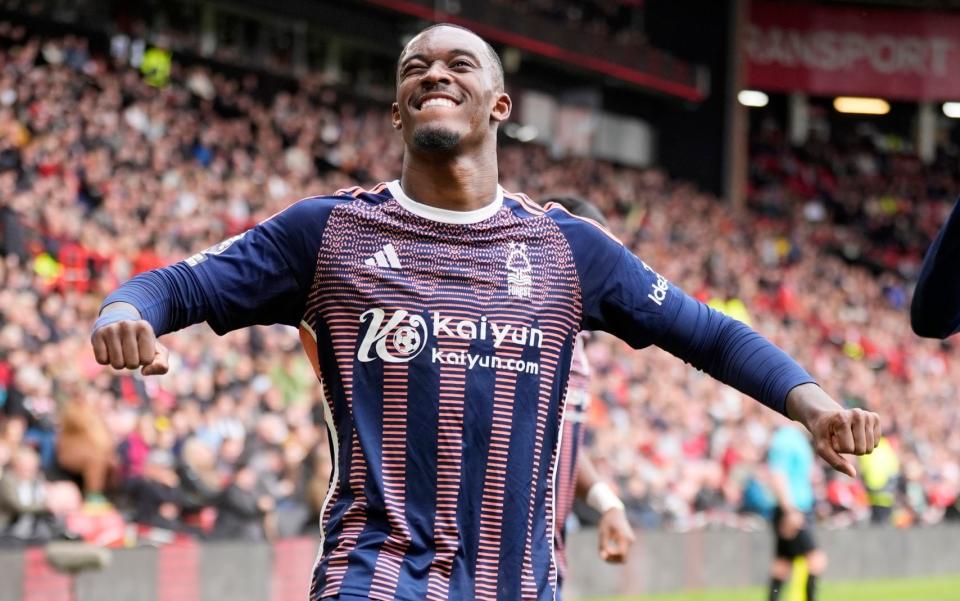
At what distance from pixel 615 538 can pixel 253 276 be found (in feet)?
9.94

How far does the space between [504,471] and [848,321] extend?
28.2m

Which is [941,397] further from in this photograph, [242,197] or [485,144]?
[485,144]

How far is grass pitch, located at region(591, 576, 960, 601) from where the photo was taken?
17.5 metres

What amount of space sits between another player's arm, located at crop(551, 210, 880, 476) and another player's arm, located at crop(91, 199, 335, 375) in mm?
692

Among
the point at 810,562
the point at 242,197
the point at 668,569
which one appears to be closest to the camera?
the point at 810,562

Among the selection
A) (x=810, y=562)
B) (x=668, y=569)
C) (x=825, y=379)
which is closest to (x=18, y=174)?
(x=668, y=569)

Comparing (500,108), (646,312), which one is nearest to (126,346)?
(500,108)

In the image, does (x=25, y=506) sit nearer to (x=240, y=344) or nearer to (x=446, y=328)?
(x=240, y=344)

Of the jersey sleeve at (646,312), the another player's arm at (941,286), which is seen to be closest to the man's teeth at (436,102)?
the jersey sleeve at (646,312)

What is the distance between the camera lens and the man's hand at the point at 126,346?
3787mm

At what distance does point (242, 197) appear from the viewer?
66.6 feet

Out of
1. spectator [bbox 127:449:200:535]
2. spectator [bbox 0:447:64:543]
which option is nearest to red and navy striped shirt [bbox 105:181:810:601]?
spectator [bbox 0:447:64:543]

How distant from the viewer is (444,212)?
14.9 ft

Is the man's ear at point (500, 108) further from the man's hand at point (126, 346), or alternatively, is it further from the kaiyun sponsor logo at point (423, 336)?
the man's hand at point (126, 346)
